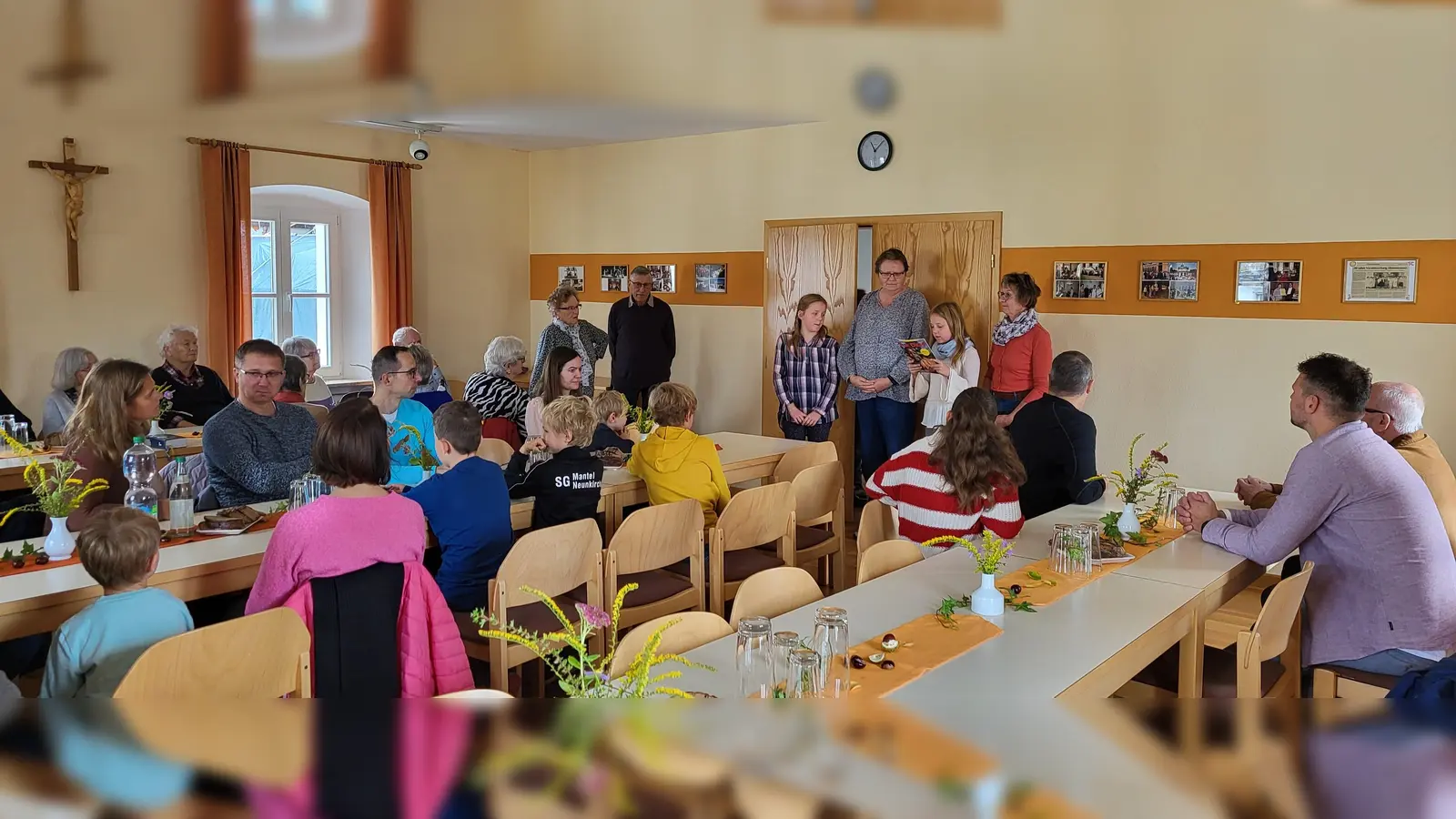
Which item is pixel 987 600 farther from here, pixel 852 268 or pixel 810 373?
pixel 852 268

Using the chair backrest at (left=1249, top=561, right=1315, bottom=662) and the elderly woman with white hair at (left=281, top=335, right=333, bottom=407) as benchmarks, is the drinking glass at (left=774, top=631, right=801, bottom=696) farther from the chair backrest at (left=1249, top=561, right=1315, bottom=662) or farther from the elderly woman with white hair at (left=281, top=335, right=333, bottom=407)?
the elderly woman with white hair at (left=281, top=335, right=333, bottom=407)

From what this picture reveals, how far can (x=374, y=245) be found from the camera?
25.5ft

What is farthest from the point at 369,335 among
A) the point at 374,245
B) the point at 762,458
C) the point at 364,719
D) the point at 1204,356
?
the point at 364,719

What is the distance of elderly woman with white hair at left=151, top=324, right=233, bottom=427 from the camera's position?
5398 millimetres

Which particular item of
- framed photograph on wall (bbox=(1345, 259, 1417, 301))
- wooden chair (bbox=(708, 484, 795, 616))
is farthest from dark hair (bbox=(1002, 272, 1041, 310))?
wooden chair (bbox=(708, 484, 795, 616))

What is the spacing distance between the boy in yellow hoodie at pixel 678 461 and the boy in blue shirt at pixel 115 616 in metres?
1.88

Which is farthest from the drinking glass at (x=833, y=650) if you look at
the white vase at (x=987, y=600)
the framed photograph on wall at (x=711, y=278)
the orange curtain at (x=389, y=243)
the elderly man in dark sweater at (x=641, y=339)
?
the orange curtain at (x=389, y=243)

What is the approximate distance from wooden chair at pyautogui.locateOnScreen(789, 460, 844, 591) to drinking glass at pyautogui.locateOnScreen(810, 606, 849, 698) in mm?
2015

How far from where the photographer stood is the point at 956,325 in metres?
6.06

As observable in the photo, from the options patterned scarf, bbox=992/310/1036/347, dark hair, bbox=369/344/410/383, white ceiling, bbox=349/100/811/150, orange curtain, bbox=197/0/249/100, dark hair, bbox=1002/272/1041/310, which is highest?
white ceiling, bbox=349/100/811/150

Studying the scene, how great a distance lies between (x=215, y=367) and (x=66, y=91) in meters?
2.01

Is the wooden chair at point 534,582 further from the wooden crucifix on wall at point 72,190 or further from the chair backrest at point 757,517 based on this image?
the wooden crucifix on wall at point 72,190

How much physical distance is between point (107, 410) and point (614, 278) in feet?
16.9

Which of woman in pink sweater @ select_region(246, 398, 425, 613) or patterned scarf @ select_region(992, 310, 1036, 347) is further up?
patterned scarf @ select_region(992, 310, 1036, 347)
